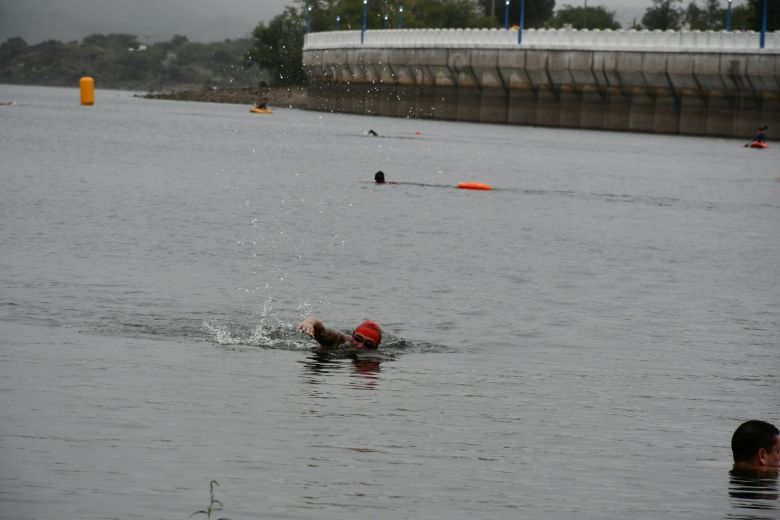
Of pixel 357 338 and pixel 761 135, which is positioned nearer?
pixel 357 338

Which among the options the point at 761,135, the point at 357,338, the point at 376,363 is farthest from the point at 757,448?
the point at 761,135

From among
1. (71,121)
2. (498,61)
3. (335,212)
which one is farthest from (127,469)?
(498,61)

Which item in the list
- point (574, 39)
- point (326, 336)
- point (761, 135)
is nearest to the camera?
point (326, 336)

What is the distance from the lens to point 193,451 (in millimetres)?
13250

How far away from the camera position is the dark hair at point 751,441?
1368 centimetres

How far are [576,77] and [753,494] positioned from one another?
118 metres

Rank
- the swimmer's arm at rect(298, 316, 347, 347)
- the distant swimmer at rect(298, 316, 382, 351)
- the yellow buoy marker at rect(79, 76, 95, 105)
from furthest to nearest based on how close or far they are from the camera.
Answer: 1. the yellow buoy marker at rect(79, 76, 95, 105)
2. the distant swimmer at rect(298, 316, 382, 351)
3. the swimmer's arm at rect(298, 316, 347, 347)

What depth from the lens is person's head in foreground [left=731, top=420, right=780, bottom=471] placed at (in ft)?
44.9

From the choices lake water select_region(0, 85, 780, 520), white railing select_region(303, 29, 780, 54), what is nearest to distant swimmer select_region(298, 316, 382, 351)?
lake water select_region(0, 85, 780, 520)

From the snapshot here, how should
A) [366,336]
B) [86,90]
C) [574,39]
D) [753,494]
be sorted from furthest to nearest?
[86,90]
[574,39]
[366,336]
[753,494]

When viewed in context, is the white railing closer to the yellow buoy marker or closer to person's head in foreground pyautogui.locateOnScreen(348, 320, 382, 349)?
the yellow buoy marker

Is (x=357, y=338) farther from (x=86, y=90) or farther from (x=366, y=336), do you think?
(x=86, y=90)

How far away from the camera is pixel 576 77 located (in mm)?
128750

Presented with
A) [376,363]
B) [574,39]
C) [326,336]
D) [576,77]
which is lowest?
[376,363]
